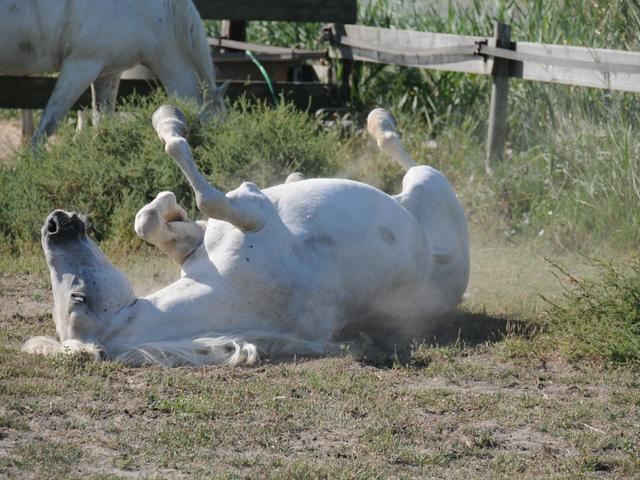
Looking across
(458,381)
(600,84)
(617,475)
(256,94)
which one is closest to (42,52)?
(256,94)

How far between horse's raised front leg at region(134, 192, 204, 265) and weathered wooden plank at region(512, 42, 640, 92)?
180 inches

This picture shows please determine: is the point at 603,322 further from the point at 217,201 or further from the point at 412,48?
the point at 412,48

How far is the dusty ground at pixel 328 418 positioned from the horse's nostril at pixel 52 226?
602 millimetres

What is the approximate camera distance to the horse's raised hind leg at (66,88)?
9.95m

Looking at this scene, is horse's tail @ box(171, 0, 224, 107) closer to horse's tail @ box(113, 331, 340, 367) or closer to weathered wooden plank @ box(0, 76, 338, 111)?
weathered wooden plank @ box(0, 76, 338, 111)

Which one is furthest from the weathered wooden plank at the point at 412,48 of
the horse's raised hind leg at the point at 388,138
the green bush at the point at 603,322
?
the green bush at the point at 603,322

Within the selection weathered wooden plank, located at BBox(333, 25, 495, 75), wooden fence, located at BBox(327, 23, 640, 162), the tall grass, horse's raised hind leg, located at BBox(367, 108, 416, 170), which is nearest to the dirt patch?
horse's raised hind leg, located at BBox(367, 108, 416, 170)

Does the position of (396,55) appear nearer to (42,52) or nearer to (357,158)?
(357,158)

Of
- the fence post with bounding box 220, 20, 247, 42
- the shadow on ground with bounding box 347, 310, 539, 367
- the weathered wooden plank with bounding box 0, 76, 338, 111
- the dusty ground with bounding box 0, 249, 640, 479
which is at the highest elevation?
the fence post with bounding box 220, 20, 247, 42

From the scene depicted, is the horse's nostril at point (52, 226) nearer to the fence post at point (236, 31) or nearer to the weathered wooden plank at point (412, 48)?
the weathered wooden plank at point (412, 48)

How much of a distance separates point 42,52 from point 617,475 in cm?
748

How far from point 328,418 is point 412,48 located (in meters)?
7.73

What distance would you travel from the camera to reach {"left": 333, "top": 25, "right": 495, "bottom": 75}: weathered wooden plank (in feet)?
34.9

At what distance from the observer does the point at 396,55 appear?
39.3 ft
